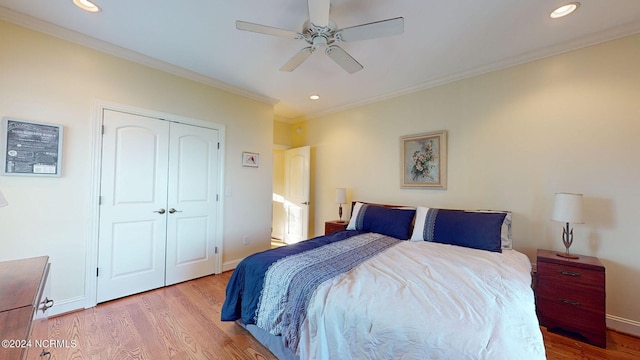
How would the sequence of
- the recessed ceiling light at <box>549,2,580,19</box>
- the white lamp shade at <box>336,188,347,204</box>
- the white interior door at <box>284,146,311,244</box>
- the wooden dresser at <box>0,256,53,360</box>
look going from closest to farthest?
1. the wooden dresser at <box>0,256,53,360</box>
2. the recessed ceiling light at <box>549,2,580,19</box>
3. the white lamp shade at <box>336,188,347,204</box>
4. the white interior door at <box>284,146,311,244</box>

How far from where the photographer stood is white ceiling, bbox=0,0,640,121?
186 cm

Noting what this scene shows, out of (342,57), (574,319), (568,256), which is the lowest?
(574,319)

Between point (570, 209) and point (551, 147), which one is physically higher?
point (551, 147)

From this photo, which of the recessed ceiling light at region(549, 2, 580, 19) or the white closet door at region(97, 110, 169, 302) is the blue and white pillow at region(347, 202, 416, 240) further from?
the white closet door at region(97, 110, 169, 302)

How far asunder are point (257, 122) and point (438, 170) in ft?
8.82

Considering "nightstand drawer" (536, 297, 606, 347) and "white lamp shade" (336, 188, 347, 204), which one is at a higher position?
"white lamp shade" (336, 188, 347, 204)

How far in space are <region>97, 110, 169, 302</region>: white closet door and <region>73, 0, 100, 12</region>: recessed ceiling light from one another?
91cm

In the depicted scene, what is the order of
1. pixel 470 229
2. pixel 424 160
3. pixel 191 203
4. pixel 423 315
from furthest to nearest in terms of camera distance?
pixel 424 160
pixel 191 203
pixel 470 229
pixel 423 315

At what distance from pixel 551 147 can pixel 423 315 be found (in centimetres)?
243

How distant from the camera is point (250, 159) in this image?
11.9 ft

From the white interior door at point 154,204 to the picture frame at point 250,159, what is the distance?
42 cm

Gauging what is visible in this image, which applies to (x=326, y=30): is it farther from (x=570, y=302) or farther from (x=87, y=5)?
(x=570, y=302)

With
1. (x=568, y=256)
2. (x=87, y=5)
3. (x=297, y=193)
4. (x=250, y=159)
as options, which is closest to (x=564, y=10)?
(x=568, y=256)

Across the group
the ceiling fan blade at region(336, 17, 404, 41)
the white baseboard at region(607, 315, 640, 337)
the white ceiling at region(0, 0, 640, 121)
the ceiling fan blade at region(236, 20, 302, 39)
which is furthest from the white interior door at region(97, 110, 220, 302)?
the white baseboard at region(607, 315, 640, 337)
